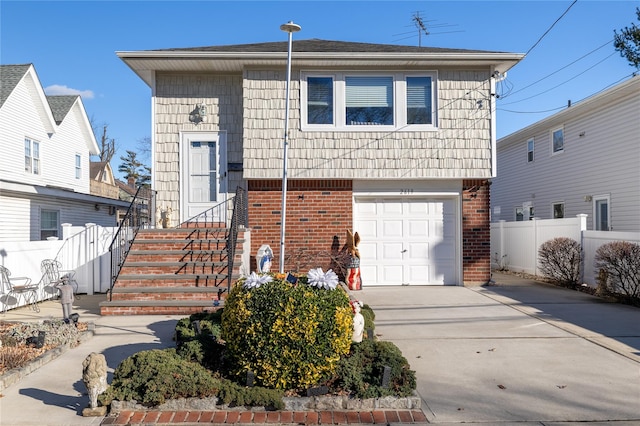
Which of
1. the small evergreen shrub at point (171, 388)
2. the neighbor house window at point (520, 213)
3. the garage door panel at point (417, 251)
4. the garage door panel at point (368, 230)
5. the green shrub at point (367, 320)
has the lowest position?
the small evergreen shrub at point (171, 388)

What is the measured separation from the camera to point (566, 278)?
11766mm

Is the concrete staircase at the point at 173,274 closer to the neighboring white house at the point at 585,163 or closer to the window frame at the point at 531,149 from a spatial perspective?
the neighboring white house at the point at 585,163

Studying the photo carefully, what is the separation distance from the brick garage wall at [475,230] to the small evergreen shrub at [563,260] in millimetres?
1912

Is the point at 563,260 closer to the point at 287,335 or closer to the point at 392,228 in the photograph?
the point at 392,228

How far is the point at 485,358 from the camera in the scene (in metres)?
5.77

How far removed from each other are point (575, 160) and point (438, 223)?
815cm

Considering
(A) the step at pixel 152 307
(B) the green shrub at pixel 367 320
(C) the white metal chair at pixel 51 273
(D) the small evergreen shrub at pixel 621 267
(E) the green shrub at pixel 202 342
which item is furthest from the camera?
(C) the white metal chair at pixel 51 273

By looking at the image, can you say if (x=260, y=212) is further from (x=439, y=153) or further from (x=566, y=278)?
(x=566, y=278)

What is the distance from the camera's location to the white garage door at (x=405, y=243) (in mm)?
11617

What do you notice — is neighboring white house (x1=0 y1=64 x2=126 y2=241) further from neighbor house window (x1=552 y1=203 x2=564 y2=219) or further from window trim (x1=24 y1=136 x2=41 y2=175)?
neighbor house window (x1=552 y1=203 x2=564 y2=219)

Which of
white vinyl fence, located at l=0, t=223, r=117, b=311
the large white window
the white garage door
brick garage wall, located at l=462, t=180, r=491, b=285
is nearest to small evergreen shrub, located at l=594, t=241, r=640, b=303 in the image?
brick garage wall, located at l=462, t=180, r=491, b=285

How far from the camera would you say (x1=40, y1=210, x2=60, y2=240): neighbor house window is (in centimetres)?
1605

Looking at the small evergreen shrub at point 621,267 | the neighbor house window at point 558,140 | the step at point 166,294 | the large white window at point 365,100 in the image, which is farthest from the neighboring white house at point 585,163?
the step at point 166,294

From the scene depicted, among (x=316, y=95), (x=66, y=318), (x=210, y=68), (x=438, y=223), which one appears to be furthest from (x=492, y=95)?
(x=66, y=318)
